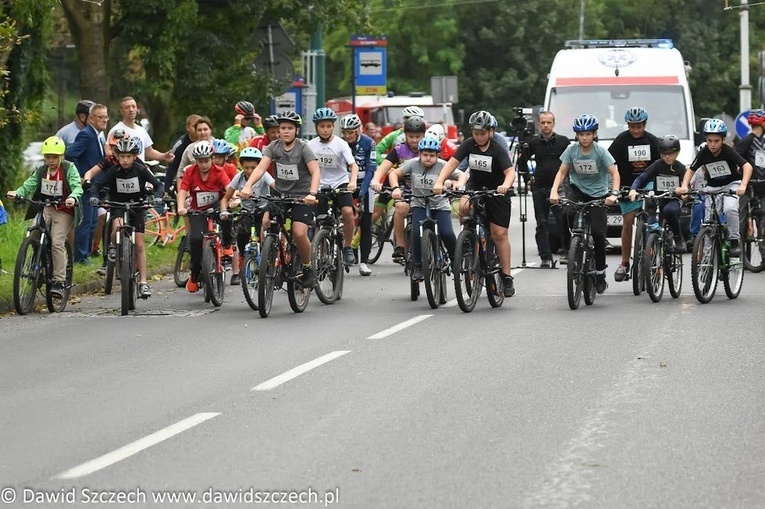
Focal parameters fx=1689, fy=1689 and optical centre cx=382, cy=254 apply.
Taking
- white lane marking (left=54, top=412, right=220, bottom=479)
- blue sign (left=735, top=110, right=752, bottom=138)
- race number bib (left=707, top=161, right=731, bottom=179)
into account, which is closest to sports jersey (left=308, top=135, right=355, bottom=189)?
race number bib (left=707, top=161, right=731, bottom=179)

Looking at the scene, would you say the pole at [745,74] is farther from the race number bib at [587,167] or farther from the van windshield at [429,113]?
the race number bib at [587,167]

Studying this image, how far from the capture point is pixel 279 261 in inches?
581

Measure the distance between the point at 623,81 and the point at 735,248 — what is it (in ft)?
28.3

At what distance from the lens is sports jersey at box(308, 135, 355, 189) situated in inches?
706

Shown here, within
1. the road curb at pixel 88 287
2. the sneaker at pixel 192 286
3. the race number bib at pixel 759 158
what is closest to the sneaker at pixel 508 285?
the sneaker at pixel 192 286

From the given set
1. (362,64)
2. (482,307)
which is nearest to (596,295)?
(482,307)

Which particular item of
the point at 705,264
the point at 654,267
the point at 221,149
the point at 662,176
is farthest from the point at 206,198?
the point at 705,264

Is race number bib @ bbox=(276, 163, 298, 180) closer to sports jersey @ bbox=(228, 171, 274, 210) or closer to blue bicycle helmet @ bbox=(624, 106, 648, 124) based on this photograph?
sports jersey @ bbox=(228, 171, 274, 210)

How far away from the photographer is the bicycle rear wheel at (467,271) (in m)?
14.4

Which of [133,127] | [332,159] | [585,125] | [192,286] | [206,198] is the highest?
[133,127]

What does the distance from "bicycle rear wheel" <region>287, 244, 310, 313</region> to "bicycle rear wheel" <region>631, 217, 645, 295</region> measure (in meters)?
3.09

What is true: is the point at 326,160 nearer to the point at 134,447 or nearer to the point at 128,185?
the point at 128,185

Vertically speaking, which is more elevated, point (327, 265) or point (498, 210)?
point (498, 210)

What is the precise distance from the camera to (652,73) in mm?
24547
